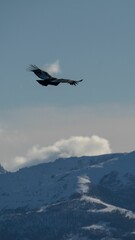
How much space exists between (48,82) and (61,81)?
3.91 ft

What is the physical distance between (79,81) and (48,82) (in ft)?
6.81

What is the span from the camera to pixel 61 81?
4556 centimetres

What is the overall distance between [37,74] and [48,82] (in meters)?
0.98

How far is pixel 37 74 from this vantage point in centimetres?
4588

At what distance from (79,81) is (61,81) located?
42.9 inches

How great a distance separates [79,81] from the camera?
4559 cm

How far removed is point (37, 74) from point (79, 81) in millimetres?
2607

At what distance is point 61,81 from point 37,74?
5.12ft

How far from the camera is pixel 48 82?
46.4 m
